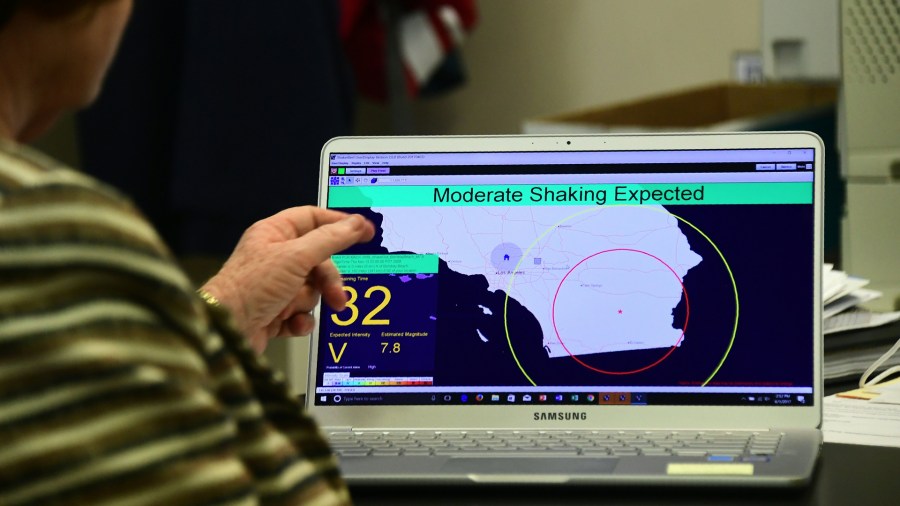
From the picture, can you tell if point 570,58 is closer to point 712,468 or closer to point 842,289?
point 842,289

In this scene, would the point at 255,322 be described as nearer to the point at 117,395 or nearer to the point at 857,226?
the point at 117,395

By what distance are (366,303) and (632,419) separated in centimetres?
25

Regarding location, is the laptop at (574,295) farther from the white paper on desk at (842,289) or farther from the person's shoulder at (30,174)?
the person's shoulder at (30,174)

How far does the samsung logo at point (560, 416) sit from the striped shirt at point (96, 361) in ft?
1.55

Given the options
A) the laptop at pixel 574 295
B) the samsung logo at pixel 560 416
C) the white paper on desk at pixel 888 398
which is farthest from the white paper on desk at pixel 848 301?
the samsung logo at pixel 560 416

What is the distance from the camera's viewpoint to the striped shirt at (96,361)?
414 millimetres

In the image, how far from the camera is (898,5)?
136 cm

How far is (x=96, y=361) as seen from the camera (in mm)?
415

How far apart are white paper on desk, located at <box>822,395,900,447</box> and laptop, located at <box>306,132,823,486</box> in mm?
40

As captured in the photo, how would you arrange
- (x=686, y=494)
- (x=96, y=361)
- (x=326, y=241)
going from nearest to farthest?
1. (x=96, y=361)
2. (x=686, y=494)
3. (x=326, y=241)

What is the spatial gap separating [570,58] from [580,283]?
6.57 feet

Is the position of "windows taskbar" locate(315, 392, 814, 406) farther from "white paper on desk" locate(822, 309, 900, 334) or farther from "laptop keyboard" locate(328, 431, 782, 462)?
"white paper on desk" locate(822, 309, 900, 334)

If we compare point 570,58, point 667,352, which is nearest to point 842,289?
point 667,352

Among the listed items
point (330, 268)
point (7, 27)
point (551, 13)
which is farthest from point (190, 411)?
point (551, 13)
